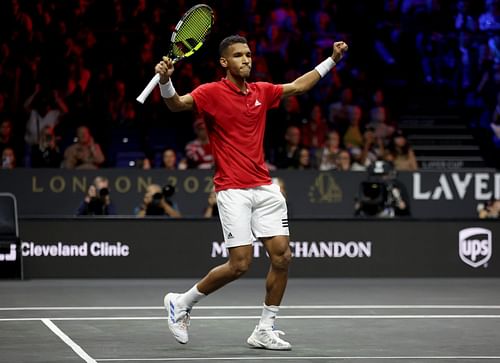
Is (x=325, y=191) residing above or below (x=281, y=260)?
above

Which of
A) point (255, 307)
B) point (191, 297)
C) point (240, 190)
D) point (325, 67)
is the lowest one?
point (255, 307)

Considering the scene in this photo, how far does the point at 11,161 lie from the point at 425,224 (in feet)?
19.7

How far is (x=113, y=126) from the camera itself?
17.5 metres

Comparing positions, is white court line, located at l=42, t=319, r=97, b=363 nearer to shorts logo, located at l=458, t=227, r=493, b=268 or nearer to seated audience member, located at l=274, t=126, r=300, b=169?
shorts logo, located at l=458, t=227, r=493, b=268

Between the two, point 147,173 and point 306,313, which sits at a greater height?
point 147,173

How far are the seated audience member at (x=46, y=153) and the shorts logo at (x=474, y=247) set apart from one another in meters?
5.84

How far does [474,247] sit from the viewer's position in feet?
45.8

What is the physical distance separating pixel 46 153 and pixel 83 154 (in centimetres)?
53

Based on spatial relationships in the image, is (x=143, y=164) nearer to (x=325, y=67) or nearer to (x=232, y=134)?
(x=325, y=67)

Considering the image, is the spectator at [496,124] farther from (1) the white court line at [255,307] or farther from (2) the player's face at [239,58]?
(2) the player's face at [239,58]

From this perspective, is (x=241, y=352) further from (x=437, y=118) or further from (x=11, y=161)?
(x=437, y=118)

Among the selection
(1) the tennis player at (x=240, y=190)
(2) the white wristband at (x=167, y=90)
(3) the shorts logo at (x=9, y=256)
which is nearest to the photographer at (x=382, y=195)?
(3) the shorts logo at (x=9, y=256)

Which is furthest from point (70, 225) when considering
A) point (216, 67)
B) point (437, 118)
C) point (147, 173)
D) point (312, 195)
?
point (437, 118)

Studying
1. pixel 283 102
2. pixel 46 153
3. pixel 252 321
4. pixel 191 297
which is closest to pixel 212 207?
pixel 46 153
